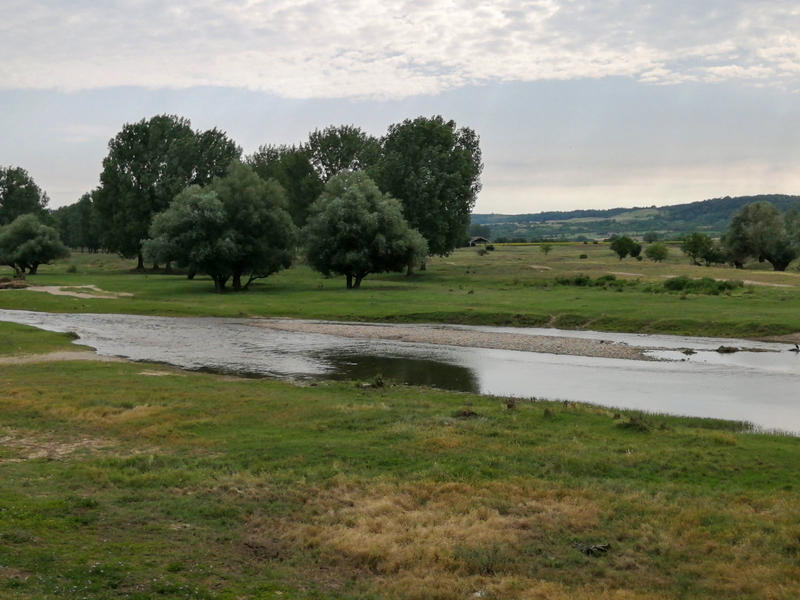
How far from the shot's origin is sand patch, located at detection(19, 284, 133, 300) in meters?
70.2

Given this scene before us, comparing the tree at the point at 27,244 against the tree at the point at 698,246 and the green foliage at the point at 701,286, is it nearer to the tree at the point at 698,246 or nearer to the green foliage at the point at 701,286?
the green foliage at the point at 701,286

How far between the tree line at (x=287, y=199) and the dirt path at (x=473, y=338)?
2295cm

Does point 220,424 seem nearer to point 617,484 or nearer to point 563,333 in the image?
point 617,484

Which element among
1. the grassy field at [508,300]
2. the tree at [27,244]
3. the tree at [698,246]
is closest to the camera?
the grassy field at [508,300]

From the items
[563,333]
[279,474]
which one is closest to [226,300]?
[563,333]

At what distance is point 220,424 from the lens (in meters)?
19.6

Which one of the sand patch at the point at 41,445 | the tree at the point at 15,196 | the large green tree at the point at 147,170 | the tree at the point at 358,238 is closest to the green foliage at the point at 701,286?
the tree at the point at 358,238

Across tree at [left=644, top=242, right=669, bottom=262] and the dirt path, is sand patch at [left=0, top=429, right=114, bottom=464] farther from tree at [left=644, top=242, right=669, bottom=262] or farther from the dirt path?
tree at [left=644, top=242, right=669, bottom=262]

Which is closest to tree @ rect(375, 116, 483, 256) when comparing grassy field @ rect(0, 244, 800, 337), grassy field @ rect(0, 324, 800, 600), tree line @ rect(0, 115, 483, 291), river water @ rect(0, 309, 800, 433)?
tree line @ rect(0, 115, 483, 291)

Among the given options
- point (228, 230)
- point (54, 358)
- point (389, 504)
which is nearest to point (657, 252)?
point (228, 230)

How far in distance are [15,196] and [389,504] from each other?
157 metres

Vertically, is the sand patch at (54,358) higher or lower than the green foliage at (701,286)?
lower

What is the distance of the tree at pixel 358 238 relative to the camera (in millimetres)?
72562

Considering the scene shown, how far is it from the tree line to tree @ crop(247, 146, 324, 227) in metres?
0.21
